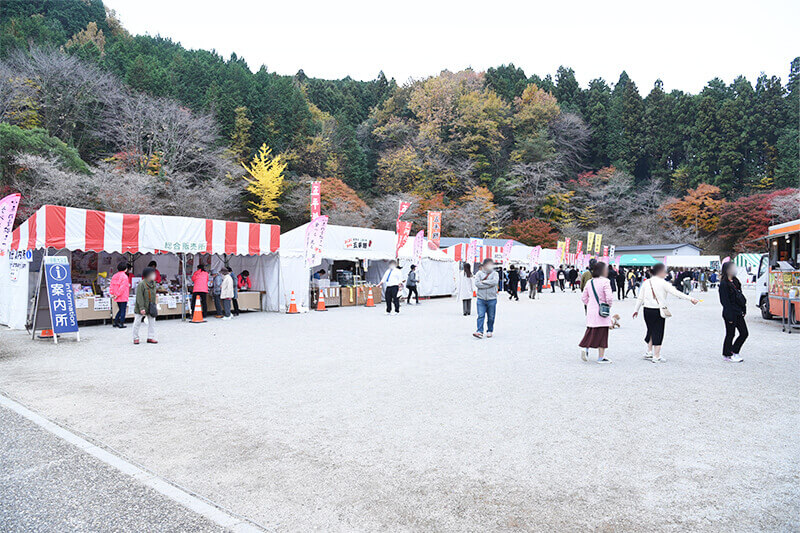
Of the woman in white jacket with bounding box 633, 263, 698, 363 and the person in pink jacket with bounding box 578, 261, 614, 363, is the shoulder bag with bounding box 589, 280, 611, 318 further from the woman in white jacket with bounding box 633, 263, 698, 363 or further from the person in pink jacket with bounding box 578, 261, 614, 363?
the woman in white jacket with bounding box 633, 263, 698, 363

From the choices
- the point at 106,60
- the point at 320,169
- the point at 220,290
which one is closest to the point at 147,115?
the point at 106,60

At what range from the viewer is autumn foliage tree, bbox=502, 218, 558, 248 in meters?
45.8

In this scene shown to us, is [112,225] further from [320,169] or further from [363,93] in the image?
[363,93]

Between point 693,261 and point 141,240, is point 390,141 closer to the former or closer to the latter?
point 693,261

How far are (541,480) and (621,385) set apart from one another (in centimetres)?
290

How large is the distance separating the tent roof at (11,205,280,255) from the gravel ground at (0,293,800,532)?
2979 mm

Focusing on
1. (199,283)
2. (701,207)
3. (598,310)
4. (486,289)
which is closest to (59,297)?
(199,283)

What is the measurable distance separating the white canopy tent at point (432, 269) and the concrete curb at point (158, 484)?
15.8m

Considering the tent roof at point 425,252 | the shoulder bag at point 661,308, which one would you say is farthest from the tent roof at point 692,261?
the shoulder bag at point 661,308

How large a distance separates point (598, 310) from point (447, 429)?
143 inches

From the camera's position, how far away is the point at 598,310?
21.7 feet

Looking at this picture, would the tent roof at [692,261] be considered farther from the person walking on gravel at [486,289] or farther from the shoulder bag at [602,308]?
the shoulder bag at [602,308]

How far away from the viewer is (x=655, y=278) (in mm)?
6777

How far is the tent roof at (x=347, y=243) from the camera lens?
49.7 ft
